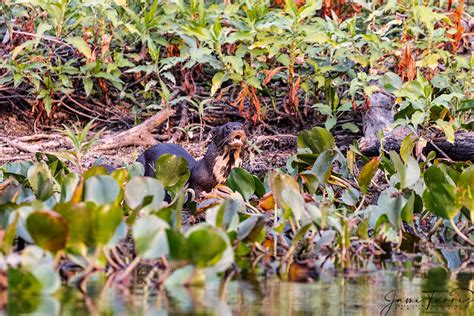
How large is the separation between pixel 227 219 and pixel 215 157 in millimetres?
2730

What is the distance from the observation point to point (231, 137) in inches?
262

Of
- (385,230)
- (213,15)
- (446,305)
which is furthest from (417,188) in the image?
(213,15)

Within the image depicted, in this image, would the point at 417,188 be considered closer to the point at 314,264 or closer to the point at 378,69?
the point at 314,264

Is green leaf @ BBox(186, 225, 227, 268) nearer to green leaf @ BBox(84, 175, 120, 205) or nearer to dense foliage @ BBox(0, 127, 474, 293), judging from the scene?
dense foliage @ BBox(0, 127, 474, 293)

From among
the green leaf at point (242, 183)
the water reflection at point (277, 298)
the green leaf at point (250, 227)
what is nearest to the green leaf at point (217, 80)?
the green leaf at point (242, 183)

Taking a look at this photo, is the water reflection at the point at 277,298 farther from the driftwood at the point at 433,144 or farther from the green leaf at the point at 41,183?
the driftwood at the point at 433,144

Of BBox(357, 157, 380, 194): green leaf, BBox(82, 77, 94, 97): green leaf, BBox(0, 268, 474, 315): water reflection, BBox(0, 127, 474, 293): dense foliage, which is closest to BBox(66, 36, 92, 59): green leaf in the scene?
BBox(82, 77, 94, 97): green leaf

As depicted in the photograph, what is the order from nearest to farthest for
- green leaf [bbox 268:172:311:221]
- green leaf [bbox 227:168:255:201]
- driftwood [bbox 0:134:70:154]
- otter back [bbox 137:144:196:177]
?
green leaf [bbox 268:172:311:221] → green leaf [bbox 227:168:255:201] → otter back [bbox 137:144:196:177] → driftwood [bbox 0:134:70:154]

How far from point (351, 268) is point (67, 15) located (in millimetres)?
3733

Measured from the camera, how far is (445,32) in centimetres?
757

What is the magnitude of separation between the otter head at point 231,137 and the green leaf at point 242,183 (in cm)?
105

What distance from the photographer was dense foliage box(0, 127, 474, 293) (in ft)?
12.1
